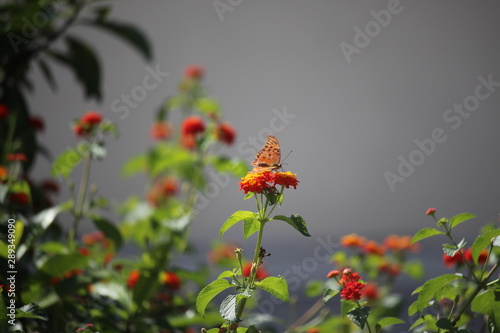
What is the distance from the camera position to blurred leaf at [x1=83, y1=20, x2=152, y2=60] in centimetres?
198

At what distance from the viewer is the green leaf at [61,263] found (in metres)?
1.10

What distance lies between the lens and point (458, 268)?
3.46 feet

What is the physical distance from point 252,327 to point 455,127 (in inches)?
107

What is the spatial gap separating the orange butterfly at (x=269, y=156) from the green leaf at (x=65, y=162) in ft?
2.45

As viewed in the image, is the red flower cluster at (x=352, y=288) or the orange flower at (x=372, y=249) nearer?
the red flower cluster at (x=352, y=288)

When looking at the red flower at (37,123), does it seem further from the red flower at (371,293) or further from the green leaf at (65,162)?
the red flower at (371,293)

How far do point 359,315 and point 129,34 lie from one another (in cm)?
162

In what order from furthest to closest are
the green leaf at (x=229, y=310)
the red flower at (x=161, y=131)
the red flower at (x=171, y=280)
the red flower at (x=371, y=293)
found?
the red flower at (x=161, y=131), the red flower at (x=371, y=293), the red flower at (x=171, y=280), the green leaf at (x=229, y=310)

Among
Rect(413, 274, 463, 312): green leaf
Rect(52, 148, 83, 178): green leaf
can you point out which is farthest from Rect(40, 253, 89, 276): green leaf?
Rect(413, 274, 463, 312): green leaf

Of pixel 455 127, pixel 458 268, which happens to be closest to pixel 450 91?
pixel 455 127

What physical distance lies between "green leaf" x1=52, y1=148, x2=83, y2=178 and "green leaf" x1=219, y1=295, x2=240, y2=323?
857 mm

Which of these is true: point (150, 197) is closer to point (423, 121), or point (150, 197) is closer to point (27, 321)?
point (27, 321)

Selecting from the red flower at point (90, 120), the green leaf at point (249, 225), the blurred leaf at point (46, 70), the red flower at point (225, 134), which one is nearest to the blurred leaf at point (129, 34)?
the blurred leaf at point (46, 70)

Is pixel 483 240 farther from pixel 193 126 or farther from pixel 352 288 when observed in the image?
pixel 193 126
